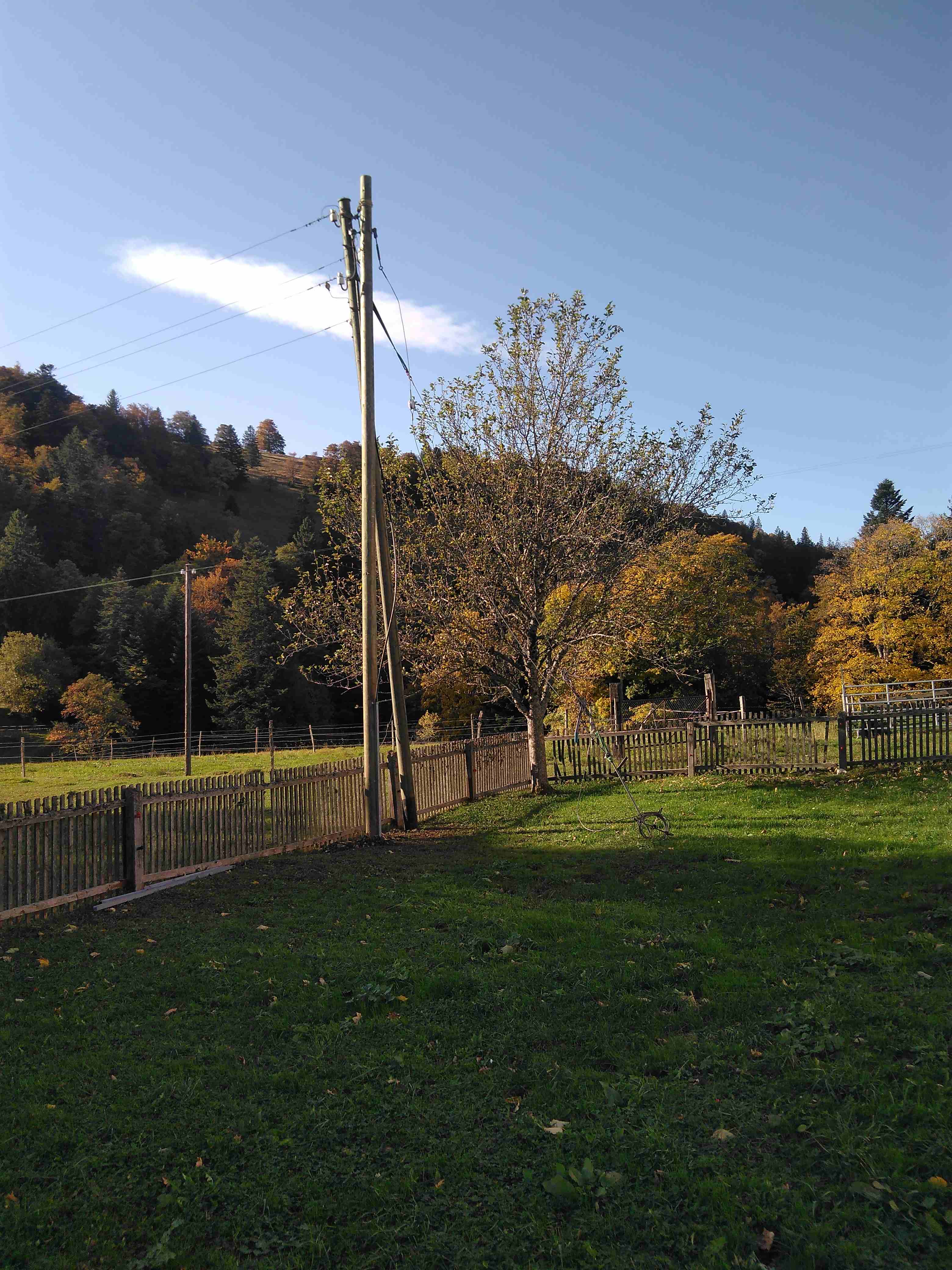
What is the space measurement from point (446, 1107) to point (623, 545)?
1458 cm

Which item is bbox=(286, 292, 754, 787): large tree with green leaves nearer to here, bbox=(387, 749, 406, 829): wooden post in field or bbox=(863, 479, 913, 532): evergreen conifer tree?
bbox=(387, 749, 406, 829): wooden post in field

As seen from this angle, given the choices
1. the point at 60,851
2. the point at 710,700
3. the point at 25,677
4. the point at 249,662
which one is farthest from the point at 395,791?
the point at 25,677

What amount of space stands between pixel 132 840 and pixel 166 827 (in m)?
0.60

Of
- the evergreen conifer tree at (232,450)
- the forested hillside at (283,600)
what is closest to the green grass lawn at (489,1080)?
the forested hillside at (283,600)

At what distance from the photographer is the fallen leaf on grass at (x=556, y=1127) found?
13.5ft

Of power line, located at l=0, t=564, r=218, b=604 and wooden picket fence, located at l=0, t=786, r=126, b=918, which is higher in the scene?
power line, located at l=0, t=564, r=218, b=604

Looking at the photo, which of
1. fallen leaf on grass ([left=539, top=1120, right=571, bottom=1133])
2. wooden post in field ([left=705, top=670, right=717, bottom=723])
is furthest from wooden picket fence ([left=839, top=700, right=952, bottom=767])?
fallen leaf on grass ([left=539, top=1120, right=571, bottom=1133])

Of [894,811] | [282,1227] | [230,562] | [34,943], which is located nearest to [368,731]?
[34,943]

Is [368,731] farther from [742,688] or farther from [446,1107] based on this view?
[742,688]

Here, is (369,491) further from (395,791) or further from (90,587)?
(90,587)

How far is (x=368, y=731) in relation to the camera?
45.2ft

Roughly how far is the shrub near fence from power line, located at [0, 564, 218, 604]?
5201 centimetres

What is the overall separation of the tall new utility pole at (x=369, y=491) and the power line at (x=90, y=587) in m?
50.9

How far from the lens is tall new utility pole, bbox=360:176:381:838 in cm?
1375
